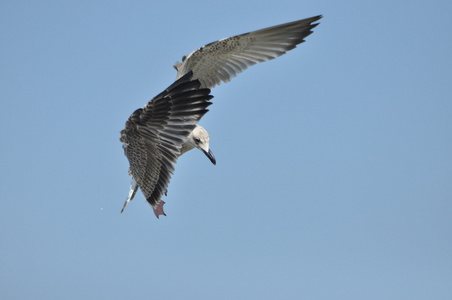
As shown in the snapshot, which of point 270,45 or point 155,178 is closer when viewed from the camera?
point 155,178

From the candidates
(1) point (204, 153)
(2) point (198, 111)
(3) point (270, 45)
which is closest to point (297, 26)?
(3) point (270, 45)

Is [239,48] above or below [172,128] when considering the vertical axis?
above

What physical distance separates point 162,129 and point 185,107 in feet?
1.20

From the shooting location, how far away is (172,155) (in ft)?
20.7

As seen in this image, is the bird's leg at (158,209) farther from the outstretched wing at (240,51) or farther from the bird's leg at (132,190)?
the outstretched wing at (240,51)

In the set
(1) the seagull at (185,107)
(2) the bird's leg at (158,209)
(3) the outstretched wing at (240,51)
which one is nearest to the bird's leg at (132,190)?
(1) the seagull at (185,107)

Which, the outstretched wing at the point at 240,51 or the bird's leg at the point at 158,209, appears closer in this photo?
the bird's leg at the point at 158,209

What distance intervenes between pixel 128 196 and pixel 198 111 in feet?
7.86

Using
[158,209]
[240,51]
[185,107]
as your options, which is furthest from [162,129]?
[240,51]

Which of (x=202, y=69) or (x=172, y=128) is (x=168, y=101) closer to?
(x=172, y=128)

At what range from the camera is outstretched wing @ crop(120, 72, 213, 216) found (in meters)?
5.96

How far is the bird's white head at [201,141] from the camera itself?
747 cm

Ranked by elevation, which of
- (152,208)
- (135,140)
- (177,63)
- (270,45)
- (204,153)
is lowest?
(152,208)

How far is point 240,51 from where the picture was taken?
8.62 m
